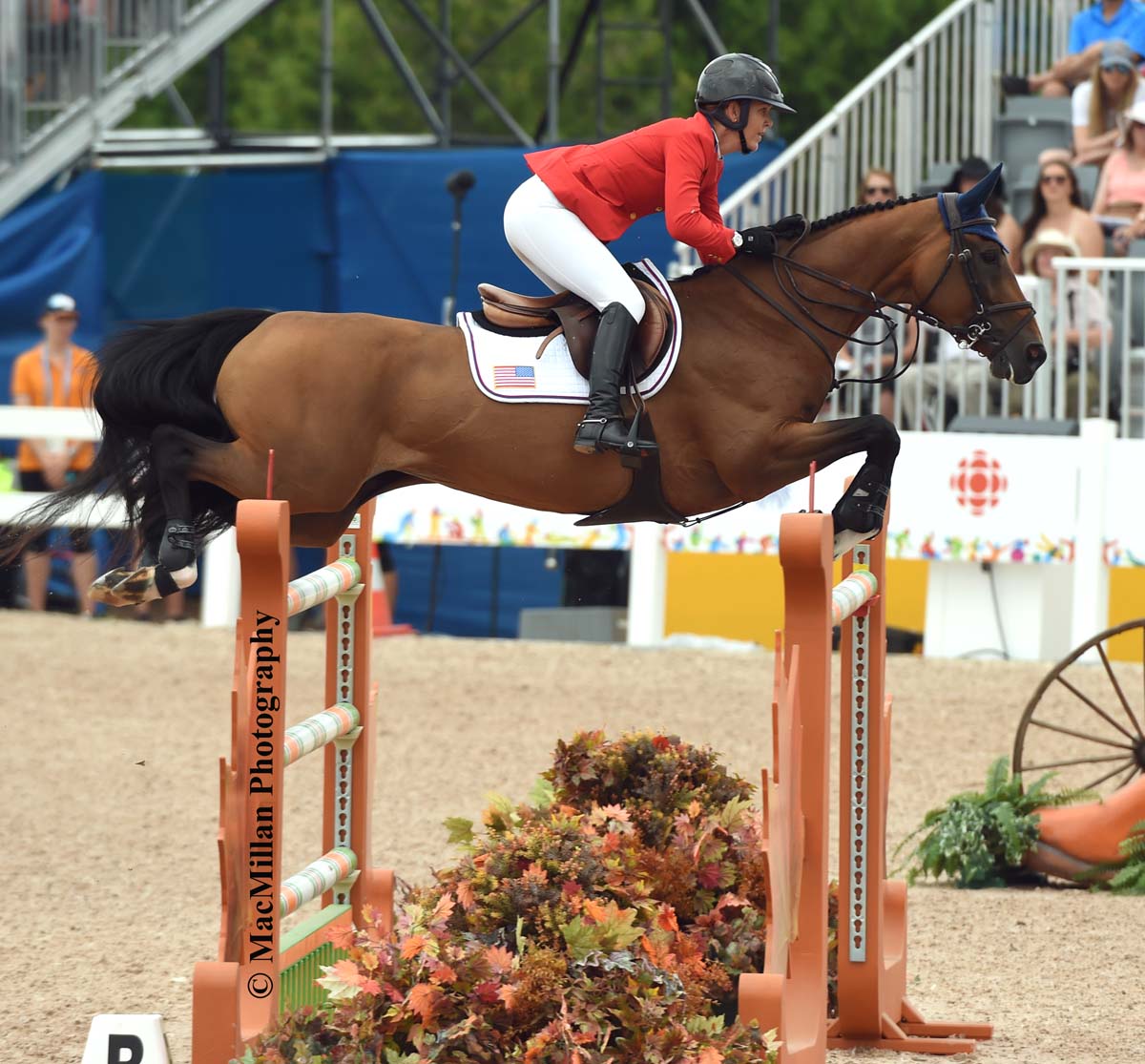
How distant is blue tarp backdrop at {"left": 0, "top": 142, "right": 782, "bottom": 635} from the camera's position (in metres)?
12.1

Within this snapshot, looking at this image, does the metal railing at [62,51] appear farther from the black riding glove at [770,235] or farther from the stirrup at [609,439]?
the stirrup at [609,439]

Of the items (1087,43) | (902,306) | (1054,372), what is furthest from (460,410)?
(1087,43)

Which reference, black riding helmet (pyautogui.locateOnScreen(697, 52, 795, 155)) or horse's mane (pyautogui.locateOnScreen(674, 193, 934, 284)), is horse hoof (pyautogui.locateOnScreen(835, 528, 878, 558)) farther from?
black riding helmet (pyautogui.locateOnScreen(697, 52, 795, 155))

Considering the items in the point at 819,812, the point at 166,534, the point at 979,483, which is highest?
the point at 979,483

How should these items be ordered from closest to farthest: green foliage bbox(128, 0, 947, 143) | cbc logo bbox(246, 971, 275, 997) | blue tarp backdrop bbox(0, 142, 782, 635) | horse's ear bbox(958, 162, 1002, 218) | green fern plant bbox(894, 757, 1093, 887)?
cbc logo bbox(246, 971, 275, 997)
horse's ear bbox(958, 162, 1002, 218)
green fern plant bbox(894, 757, 1093, 887)
blue tarp backdrop bbox(0, 142, 782, 635)
green foliage bbox(128, 0, 947, 143)

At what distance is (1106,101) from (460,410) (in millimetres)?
7935

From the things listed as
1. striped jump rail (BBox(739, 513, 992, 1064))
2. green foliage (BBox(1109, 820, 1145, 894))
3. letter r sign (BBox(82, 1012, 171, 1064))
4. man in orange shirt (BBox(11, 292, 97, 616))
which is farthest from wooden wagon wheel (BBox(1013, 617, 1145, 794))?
man in orange shirt (BBox(11, 292, 97, 616))

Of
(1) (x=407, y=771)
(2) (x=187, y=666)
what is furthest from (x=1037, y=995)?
(2) (x=187, y=666)

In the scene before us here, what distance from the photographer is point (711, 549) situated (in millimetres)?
10242

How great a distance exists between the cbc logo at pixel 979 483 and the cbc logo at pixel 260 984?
22.5 feet

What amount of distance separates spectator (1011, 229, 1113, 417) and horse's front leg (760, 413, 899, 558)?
18.8 ft

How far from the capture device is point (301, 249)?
12.8m

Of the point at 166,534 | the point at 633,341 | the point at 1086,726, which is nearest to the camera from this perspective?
the point at 166,534

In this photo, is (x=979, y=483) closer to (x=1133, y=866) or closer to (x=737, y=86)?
(x=1133, y=866)
